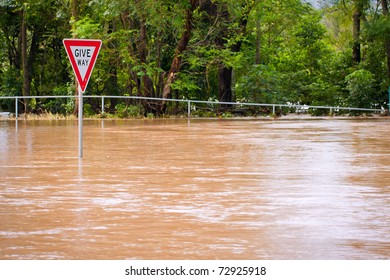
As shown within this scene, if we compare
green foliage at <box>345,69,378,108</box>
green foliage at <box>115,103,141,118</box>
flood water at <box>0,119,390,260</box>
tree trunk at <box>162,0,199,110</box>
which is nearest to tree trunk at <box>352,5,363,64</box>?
green foliage at <box>345,69,378,108</box>

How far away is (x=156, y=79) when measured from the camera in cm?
4428

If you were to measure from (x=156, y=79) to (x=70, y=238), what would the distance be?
117ft

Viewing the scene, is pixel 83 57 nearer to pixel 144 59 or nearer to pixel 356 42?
pixel 144 59

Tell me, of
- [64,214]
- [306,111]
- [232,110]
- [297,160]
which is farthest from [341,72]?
[64,214]

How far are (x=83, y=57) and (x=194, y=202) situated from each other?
5640 mm

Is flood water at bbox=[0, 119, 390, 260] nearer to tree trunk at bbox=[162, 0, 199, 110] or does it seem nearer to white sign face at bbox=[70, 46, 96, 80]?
white sign face at bbox=[70, 46, 96, 80]

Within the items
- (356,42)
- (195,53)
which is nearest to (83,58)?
(195,53)

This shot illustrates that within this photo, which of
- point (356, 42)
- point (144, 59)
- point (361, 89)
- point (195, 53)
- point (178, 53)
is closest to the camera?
point (178, 53)

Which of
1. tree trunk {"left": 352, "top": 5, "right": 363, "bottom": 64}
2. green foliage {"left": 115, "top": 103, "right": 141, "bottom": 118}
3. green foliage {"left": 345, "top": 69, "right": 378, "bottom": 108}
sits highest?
tree trunk {"left": 352, "top": 5, "right": 363, "bottom": 64}

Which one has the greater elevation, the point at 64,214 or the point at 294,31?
the point at 294,31

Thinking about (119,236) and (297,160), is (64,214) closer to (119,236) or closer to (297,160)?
(119,236)

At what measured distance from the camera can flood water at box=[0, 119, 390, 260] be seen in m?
8.26

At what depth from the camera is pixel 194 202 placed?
11.2 meters

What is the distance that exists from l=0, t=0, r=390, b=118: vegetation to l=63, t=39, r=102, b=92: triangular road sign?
78.3 ft
